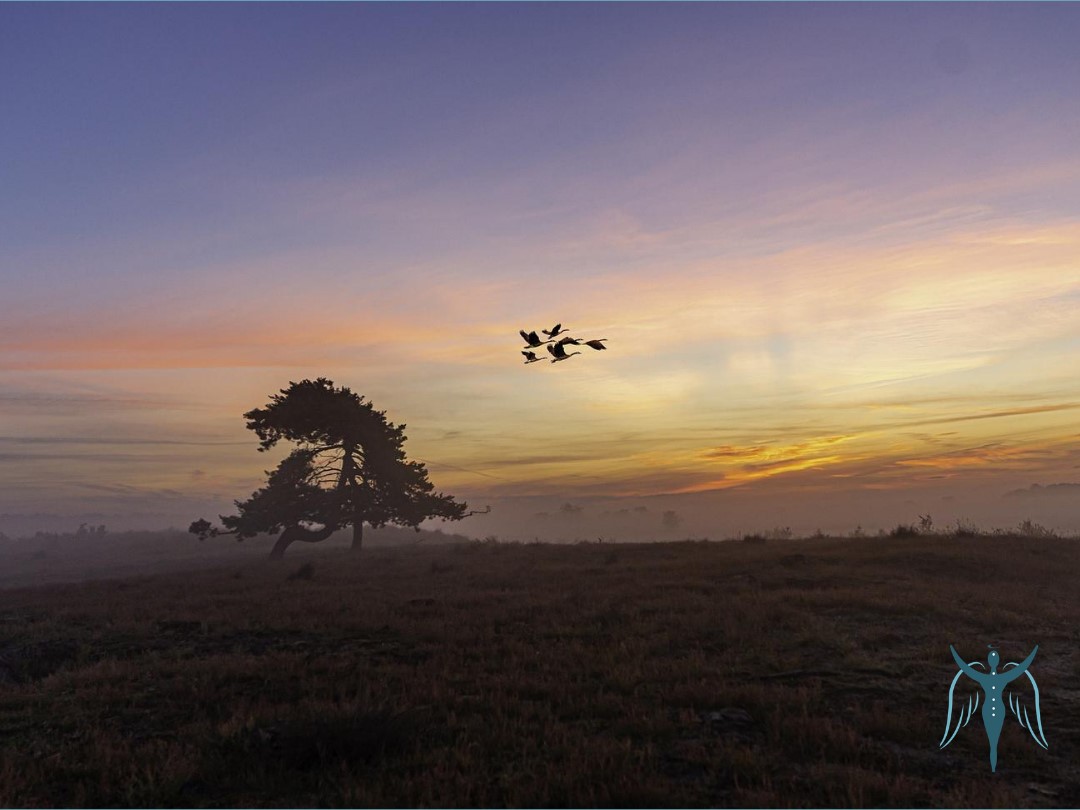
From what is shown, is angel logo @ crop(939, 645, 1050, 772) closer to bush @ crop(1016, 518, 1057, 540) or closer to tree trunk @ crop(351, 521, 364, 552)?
bush @ crop(1016, 518, 1057, 540)

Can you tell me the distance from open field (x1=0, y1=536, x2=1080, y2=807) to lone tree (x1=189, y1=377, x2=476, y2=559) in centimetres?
1892

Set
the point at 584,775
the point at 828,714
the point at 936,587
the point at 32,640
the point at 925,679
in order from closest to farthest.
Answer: the point at 584,775, the point at 828,714, the point at 925,679, the point at 32,640, the point at 936,587

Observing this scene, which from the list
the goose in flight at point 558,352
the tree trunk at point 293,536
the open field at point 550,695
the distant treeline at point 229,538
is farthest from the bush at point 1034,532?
the distant treeline at point 229,538

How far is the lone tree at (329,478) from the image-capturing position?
123ft

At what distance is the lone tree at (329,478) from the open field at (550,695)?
18918 millimetres

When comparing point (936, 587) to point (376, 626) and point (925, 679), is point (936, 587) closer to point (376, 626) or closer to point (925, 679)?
point (925, 679)

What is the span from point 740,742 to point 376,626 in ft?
29.8

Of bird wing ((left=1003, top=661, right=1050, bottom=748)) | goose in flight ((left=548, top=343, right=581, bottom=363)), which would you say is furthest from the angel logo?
goose in flight ((left=548, top=343, right=581, bottom=363))

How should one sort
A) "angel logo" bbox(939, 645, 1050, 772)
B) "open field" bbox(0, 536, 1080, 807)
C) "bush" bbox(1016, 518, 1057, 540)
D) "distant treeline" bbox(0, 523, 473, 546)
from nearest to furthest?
"open field" bbox(0, 536, 1080, 807) < "angel logo" bbox(939, 645, 1050, 772) < "bush" bbox(1016, 518, 1057, 540) < "distant treeline" bbox(0, 523, 473, 546)

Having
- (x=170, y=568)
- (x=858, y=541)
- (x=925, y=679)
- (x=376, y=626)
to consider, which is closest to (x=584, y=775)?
(x=925, y=679)

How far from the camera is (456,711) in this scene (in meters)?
8.31

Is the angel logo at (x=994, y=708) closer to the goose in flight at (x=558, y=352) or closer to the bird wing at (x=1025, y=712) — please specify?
the bird wing at (x=1025, y=712)

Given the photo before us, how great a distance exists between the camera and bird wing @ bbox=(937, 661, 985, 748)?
23.7 ft

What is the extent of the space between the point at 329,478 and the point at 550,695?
111 ft
